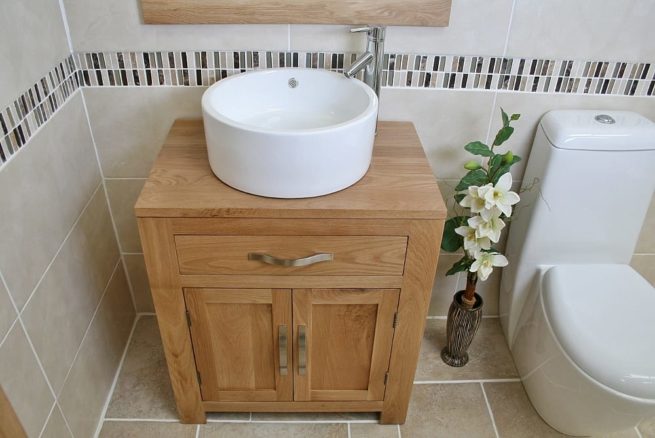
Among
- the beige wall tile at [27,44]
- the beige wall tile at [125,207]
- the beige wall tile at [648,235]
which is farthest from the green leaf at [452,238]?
the beige wall tile at [27,44]

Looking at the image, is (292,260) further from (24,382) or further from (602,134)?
(602,134)

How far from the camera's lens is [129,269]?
1782 mm

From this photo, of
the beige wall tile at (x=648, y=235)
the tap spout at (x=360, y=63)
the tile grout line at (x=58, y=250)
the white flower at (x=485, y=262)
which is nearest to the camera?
the tile grout line at (x=58, y=250)

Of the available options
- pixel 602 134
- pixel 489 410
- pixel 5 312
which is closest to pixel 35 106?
pixel 5 312

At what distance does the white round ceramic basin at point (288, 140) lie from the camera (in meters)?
1.06

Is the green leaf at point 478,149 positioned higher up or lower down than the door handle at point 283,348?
higher up

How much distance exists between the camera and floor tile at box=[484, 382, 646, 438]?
1571 mm

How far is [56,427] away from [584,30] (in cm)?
165

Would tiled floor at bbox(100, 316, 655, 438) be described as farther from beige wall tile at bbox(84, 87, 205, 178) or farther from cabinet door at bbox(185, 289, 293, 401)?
beige wall tile at bbox(84, 87, 205, 178)

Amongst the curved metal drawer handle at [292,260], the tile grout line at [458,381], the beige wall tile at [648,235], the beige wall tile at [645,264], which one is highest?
the curved metal drawer handle at [292,260]

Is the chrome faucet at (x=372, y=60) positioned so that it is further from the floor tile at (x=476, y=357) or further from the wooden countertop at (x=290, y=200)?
the floor tile at (x=476, y=357)

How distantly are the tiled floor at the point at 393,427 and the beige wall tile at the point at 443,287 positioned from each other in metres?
0.19

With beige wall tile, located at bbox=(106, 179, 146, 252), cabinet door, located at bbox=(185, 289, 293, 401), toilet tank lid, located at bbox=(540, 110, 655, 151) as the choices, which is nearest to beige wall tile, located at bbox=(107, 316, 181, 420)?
cabinet door, located at bbox=(185, 289, 293, 401)

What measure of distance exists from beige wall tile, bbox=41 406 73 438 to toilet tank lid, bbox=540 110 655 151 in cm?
143
